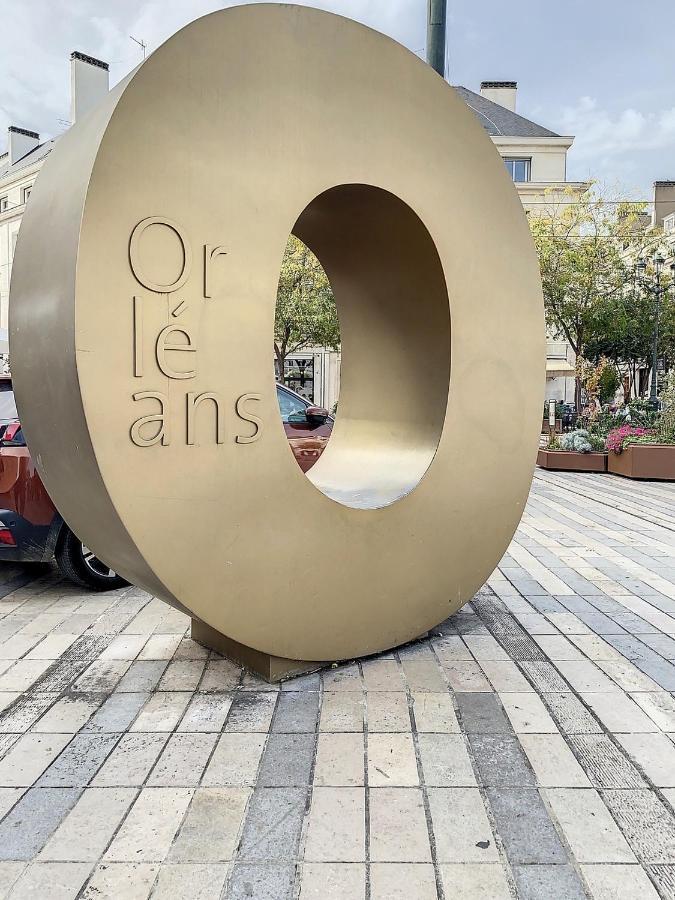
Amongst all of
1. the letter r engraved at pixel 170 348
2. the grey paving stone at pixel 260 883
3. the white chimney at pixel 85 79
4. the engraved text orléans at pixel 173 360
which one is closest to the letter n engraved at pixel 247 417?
the engraved text orléans at pixel 173 360

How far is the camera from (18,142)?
40406 millimetres

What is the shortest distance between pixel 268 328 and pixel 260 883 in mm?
2276

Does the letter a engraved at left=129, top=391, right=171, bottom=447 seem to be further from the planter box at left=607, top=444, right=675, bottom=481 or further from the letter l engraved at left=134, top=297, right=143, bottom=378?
the planter box at left=607, top=444, right=675, bottom=481

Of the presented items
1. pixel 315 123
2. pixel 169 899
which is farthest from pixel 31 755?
pixel 315 123

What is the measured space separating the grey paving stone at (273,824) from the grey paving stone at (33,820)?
0.69m

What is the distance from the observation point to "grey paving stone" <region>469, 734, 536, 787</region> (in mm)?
2961

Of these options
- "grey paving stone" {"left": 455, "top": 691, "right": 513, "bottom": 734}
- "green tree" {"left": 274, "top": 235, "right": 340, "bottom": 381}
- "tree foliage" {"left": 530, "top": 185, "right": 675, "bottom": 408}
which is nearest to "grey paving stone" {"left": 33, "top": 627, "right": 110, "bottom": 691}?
"grey paving stone" {"left": 455, "top": 691, "right": 513, "bottom": 734}

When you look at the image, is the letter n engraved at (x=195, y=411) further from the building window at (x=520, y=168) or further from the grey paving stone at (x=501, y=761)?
the building window at (x=520, y=168)

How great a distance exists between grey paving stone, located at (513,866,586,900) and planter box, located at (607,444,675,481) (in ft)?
39.7

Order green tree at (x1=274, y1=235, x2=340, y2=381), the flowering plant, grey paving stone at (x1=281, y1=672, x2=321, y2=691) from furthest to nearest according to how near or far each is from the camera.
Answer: green tree at (x1=274, y1=235, x2=340, y2=381)
the flowering plant
grey paving stone at (x1=281, y1=672, x2=321, y2=691)

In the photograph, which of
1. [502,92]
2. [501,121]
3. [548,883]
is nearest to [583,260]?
[501,121]

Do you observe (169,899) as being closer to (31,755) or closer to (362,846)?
(362,846)

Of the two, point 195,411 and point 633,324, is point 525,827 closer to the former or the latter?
point 195,411

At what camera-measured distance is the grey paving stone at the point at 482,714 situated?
11.2 ft
